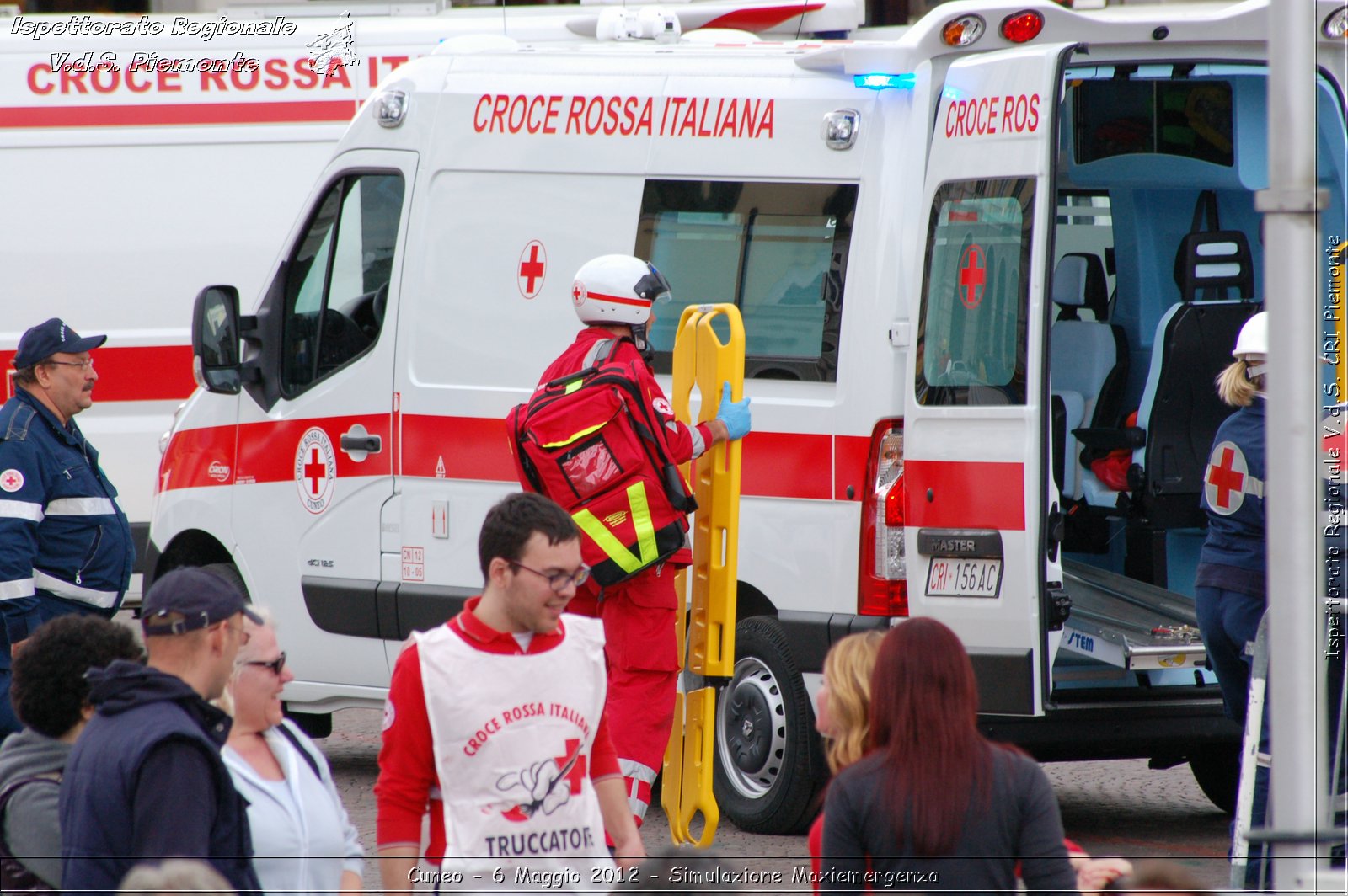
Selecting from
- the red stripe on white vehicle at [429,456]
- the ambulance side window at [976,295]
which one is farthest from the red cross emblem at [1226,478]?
the red stripe on white vehicle at [429,456]

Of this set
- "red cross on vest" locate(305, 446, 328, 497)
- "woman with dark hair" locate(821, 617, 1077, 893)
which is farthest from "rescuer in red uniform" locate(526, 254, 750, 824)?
"woman with dark hair" locate(821, 617, 1077, 893)

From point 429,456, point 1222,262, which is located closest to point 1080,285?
point 1222,262

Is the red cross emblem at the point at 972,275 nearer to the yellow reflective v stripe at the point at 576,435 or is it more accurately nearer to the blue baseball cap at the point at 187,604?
the yellow reflective v stripe at the point at 576,435

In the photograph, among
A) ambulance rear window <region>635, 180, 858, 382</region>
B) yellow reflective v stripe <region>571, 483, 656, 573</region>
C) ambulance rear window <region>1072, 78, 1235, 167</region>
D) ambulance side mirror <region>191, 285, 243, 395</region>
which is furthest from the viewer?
ambulance side mirror <region>191, 285, 243, 395</region>

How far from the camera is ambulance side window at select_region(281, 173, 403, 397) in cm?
755

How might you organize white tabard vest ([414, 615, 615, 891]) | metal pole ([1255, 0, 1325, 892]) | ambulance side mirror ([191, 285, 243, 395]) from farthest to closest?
ambulance side mirror ([191, 285, 243, 395]) < white tabard vest ([414, 615, 615, 891]) < metal pole ([1255, 0, 1325, 892])

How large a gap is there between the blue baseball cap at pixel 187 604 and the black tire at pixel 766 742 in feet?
10.9

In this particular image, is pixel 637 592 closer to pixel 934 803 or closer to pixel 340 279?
pixel 340 279

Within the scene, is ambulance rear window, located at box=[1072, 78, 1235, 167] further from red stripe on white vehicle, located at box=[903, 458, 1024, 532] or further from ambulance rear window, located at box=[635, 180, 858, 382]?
red stripe on white vehicle, located at box=[903, 458, 1024, 532]

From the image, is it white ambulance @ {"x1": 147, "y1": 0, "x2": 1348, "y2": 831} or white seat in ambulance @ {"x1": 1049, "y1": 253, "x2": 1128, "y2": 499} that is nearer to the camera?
white ambulance @ {"x1": 147, "y1": 0, "x2": 1348, "y2": 831}

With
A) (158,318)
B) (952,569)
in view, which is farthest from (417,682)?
(158,318)

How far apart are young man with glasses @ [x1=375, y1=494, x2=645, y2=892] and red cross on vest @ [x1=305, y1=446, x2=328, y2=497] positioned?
4120mm

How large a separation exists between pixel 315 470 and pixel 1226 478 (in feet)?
12.1

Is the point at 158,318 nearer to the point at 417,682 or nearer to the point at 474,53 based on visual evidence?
the point at 474,53
